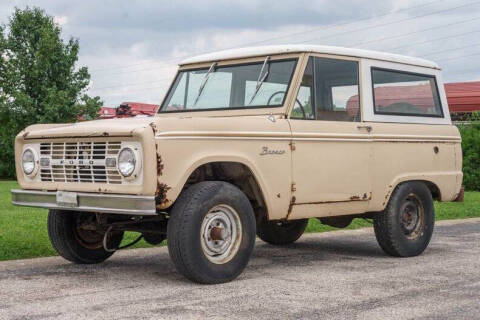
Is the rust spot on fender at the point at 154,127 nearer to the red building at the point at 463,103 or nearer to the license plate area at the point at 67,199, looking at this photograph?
the license plate area at the point at 67,199

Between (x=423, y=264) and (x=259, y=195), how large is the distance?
2.07m

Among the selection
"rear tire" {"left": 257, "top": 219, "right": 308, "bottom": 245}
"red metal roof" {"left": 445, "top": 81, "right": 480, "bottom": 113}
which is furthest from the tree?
"rear tire" {"left": 257, "top": 219, "right": 308, "bottom": 245}

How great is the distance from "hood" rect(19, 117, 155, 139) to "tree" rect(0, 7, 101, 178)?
2906 centimetres

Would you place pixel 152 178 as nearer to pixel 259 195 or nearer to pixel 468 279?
pixel 259 195

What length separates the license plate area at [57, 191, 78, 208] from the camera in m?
6.60

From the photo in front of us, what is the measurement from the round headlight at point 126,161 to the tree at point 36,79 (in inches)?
1187

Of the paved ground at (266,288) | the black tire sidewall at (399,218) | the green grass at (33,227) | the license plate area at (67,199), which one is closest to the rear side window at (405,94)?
the black tire sidewall at (399,218)

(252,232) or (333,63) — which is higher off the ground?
(333,63)

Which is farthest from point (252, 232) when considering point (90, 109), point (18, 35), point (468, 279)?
point (18, 35)

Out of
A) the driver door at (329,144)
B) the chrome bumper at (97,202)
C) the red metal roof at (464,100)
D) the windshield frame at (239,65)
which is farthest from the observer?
the red metal roof at (464,100)

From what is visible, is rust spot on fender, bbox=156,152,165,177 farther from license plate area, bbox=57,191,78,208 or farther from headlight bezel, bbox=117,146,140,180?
license plate area, bbox=57,191,78,208

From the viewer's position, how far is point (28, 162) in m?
7.21

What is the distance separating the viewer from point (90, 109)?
37.1 meters

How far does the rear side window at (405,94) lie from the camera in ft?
27.7
